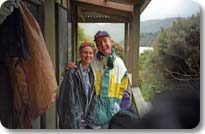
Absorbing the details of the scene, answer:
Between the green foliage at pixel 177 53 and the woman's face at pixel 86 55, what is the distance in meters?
0.26

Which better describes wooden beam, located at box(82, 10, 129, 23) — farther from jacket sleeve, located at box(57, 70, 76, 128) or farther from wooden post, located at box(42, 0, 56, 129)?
jacket sleeve, located at box(57, 70, 76, 128)

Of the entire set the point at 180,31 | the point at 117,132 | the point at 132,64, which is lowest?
the point at 117,132

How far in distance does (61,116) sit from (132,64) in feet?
1.52

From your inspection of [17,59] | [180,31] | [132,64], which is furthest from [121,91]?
[17,59]

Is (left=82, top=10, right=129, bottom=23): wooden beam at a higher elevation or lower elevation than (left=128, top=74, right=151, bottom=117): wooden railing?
higher

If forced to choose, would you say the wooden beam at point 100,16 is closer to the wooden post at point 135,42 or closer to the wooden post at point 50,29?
the wooden post at point 135,42

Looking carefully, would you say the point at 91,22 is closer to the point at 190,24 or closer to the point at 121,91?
the point at 121,91

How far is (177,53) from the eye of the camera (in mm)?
1827

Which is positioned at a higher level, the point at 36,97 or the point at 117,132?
the point at 36,97

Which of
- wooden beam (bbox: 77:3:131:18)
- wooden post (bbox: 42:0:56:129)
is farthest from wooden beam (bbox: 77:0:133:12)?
wooden post (bbox: 42:0:56:129)

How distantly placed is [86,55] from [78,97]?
0.74 feet

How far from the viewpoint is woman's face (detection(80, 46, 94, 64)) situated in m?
1.85

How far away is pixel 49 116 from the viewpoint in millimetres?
1889

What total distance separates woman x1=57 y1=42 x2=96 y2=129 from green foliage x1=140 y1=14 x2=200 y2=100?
302 mm
